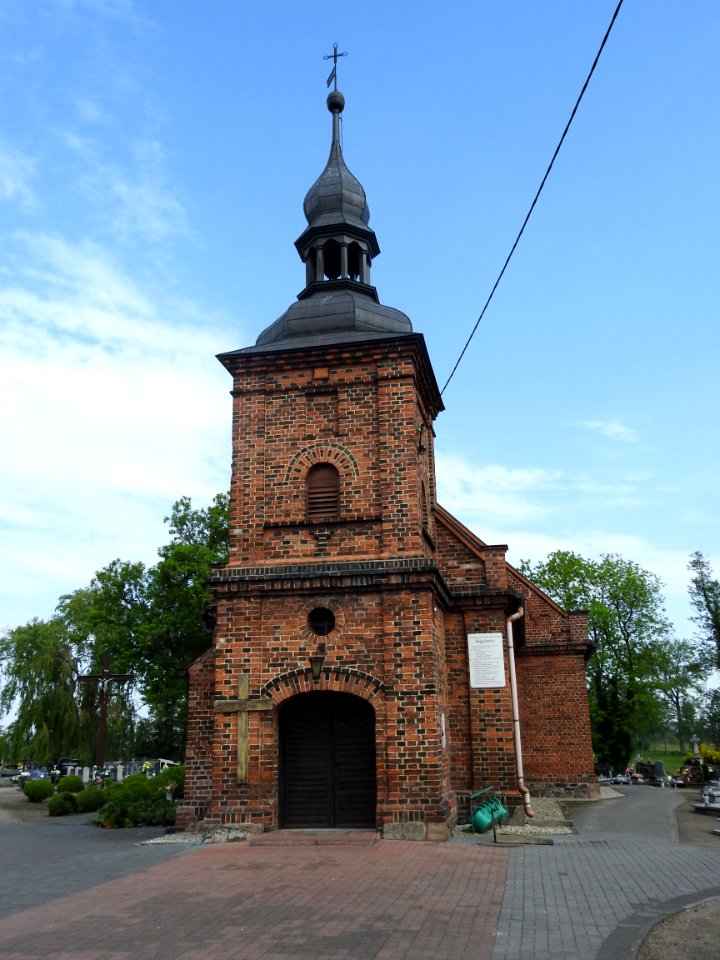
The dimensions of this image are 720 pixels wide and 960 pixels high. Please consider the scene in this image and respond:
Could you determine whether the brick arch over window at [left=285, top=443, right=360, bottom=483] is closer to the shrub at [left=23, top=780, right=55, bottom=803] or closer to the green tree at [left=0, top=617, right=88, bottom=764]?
the shrub at [left=23, top=780, right=55, bottom=803]

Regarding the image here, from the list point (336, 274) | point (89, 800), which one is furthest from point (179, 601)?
point (336, 274)

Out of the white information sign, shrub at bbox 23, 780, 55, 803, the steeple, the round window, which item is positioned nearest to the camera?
the round window

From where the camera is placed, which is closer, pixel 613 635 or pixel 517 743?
pixel 517 743

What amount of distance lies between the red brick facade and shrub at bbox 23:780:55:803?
12100 millimetres

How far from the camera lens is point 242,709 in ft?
44.0

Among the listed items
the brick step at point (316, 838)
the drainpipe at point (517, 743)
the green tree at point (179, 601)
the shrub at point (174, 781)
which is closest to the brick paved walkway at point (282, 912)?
the brick step at point (316, 838)

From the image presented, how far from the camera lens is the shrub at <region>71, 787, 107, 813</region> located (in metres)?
20.2

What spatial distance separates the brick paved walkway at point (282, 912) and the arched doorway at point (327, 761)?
6.98 ft

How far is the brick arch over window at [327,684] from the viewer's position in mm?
13203

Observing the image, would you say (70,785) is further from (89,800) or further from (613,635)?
(613,635)

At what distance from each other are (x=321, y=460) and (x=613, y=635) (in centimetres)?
2855

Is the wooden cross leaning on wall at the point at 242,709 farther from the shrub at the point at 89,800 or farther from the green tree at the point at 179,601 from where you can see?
the green tree at the point at 179,601

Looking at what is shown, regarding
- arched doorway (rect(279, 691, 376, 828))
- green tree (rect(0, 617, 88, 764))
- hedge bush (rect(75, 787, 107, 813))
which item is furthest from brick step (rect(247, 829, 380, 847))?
green tree (rect(0, 617, 88, 764))

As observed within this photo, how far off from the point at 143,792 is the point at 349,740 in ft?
18.3
